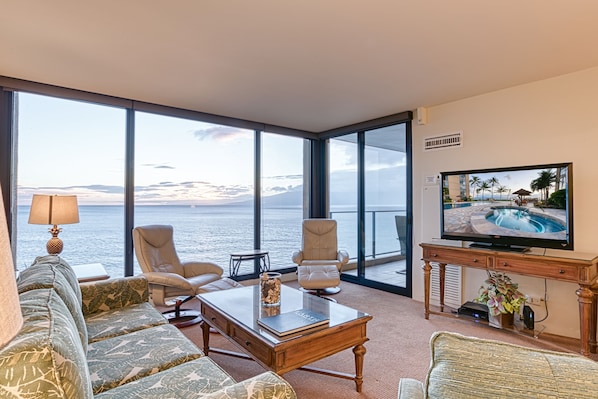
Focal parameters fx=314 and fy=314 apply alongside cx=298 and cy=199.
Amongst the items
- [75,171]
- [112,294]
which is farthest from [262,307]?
[75,171]

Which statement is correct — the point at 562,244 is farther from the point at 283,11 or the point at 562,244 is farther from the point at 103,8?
the point at 103,8

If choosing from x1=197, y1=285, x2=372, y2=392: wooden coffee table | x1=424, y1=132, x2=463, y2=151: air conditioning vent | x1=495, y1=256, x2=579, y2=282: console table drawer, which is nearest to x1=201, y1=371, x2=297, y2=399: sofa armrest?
x1=197, y1=285, x2=372, y2=392: wooden coffee table

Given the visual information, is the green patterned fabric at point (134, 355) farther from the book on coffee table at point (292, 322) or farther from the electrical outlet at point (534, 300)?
the electrical outlet at point (534, 300)

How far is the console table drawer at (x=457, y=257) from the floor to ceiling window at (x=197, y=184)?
2475 mm

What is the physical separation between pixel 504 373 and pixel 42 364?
3.47 feet

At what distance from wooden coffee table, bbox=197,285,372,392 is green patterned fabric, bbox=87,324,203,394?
32cm

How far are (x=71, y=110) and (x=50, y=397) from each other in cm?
357

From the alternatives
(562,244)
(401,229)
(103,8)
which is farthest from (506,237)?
(103,8)

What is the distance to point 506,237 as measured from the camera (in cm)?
293

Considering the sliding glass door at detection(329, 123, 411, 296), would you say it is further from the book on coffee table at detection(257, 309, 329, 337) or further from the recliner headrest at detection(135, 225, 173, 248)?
the recliner headrest at detection(135, 225, 173, 248)

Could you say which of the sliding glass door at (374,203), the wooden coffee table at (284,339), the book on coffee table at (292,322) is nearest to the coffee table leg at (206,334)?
the wooden coffee table at (284,339)

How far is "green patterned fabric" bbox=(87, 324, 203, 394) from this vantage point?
1.40m

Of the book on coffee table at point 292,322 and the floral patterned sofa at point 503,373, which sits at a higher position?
the floral patterned sofa at point 503,373

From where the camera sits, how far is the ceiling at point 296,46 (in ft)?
6.29
